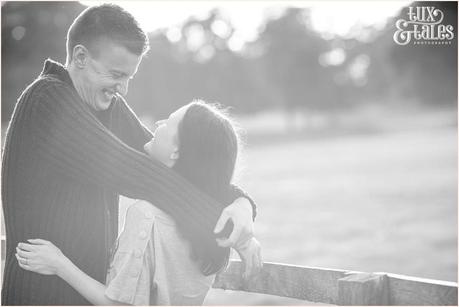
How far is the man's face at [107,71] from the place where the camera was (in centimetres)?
211

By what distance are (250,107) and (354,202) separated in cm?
3312

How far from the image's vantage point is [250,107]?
45.4 meters

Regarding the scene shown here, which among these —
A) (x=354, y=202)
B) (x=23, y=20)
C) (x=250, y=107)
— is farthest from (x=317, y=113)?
(x=354, y=202)

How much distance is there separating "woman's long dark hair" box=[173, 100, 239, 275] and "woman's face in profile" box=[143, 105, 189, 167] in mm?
17

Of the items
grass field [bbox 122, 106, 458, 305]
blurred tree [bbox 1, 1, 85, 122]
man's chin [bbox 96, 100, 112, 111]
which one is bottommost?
man's chin [bbox 96, 100, 112, 111]

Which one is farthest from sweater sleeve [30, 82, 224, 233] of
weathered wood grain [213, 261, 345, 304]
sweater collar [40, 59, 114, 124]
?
weathered wood grain [213, 261, 345, 304]

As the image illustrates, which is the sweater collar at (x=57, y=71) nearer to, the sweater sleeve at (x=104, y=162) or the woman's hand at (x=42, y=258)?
the sweater sleeve at (x=104, y=162)

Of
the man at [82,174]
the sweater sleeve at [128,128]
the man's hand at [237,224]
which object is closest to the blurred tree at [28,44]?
the sweater sleeve at [128,128]

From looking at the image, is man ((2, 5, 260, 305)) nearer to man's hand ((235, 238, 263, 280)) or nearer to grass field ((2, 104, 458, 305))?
man's hand ((235, 238, 263, 280))

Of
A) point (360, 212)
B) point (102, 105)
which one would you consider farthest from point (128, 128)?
point (360, 212)

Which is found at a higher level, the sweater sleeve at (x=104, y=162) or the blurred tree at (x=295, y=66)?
the blurred tree at (x=295, y=66)

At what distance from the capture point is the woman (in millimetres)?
1862

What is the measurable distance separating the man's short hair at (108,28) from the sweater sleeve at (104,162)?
27 centimetres

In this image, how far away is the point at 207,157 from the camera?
1.94 metres
